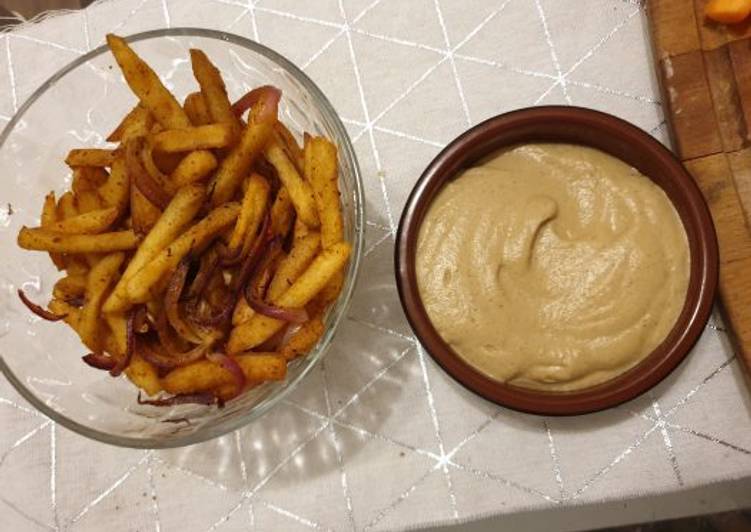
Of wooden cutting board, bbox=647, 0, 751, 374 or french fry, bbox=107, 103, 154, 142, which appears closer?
french fry, bbox=107, 103, 154, 142

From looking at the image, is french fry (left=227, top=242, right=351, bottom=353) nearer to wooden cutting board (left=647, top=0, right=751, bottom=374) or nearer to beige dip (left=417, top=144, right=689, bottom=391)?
beige dip (left=417, top=144, right=689, bottom=391)

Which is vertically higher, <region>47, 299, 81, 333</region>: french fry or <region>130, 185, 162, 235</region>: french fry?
→ <region>130, 185, 162, 235</region>: french fry

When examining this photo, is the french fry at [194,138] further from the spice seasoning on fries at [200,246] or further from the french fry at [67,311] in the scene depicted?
the french fry at [67,311]

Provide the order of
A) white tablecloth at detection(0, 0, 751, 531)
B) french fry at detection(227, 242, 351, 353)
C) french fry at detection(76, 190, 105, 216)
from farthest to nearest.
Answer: white tablecloth at detection(0, 0, 751, 531)
french fry at detection(76, 190, 105, 216)
french fry at detection(227, 242, 351, 353)

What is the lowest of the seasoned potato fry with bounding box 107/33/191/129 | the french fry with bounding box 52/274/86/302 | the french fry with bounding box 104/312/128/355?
the french fry with bounding box 104/312/128/355

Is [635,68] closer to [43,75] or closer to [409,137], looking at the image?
[409,137]

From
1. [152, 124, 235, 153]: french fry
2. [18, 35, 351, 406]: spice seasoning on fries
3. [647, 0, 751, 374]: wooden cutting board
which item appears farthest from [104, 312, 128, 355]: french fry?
[647, 0, 751, 374]: wooden cutting board
